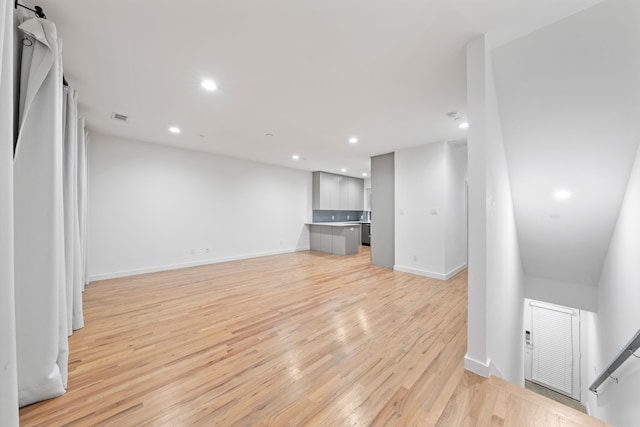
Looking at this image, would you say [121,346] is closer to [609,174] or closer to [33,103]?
[33,103]

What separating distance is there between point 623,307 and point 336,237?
5104 mm

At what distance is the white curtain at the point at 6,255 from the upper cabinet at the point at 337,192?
6.64 meters

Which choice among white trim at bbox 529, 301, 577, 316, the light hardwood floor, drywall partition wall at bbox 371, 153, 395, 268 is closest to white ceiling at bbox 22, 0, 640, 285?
drywall partition wall at bbox 371, 153, 395, 268

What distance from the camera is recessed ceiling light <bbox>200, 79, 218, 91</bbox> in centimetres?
244

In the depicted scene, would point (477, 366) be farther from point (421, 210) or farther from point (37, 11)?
point (37, 11)

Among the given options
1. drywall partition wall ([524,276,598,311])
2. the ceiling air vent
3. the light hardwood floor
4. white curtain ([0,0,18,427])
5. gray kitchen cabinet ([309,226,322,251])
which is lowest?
drywall partition wall ([524,276,598,311])

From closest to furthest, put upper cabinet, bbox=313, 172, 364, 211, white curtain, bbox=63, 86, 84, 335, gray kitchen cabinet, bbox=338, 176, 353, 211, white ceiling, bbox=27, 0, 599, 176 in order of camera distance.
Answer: white ceiling, bbox=27, 0, 599, 176 < white curtain, bbox=63, 86, 84, 335 < upper cabinet, bbox=313, 172, 364, 211 < gray kitchen cabinet, bbox=338, 176, 353, 211

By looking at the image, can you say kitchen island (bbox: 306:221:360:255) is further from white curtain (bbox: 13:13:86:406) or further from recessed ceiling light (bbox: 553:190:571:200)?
white curtain (bbox: 13:13:86:406)

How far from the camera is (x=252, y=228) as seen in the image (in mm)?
6277

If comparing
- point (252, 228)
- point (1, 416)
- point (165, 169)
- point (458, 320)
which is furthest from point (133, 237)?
point (458, 320)

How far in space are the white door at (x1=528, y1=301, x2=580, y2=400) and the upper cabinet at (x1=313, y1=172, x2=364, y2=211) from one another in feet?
19.1

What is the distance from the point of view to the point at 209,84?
249 centimetres

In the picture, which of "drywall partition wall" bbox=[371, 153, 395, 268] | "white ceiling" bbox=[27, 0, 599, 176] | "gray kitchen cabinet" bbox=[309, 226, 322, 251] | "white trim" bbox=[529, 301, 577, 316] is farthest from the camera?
"gray kitchen cabinet" bbox=[309, 226, 322, 251]

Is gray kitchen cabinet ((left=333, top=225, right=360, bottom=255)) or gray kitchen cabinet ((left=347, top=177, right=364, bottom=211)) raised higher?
gray kitchen cabinet ((left=347, top=177, right=364, bottom=211))
